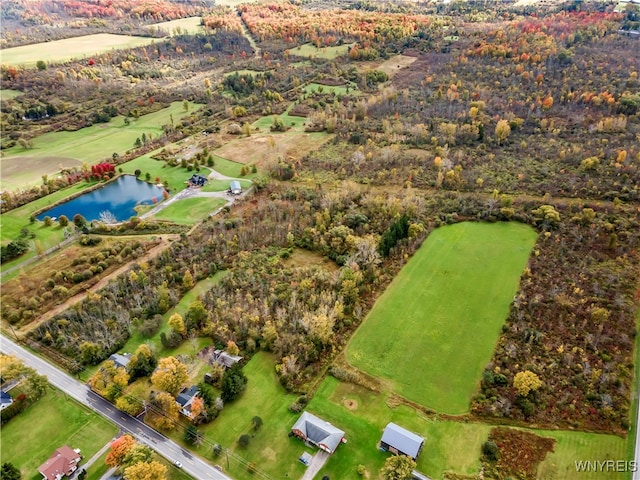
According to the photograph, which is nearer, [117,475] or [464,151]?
[117,475]

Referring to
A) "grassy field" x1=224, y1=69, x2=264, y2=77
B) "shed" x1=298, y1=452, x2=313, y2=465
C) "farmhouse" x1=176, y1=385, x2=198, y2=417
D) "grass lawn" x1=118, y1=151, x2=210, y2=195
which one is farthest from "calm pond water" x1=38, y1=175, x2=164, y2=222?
"grassy field" x1=224, y1=69, x2=264, y2=77

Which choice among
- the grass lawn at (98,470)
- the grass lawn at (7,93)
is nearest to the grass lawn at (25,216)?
the grass lawn at (98,470)

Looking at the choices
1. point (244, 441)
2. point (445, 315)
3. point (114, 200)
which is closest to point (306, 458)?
point (244, 441)

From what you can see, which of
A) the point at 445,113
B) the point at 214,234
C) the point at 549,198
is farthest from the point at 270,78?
the point at 549,198

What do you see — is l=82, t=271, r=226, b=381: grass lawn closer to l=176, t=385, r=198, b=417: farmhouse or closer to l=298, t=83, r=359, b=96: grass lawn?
l=176, t=385, r=198, b=417: farmhouse

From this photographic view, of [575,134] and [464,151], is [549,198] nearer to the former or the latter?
[464,151]

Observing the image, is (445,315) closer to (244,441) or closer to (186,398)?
(244,441)
